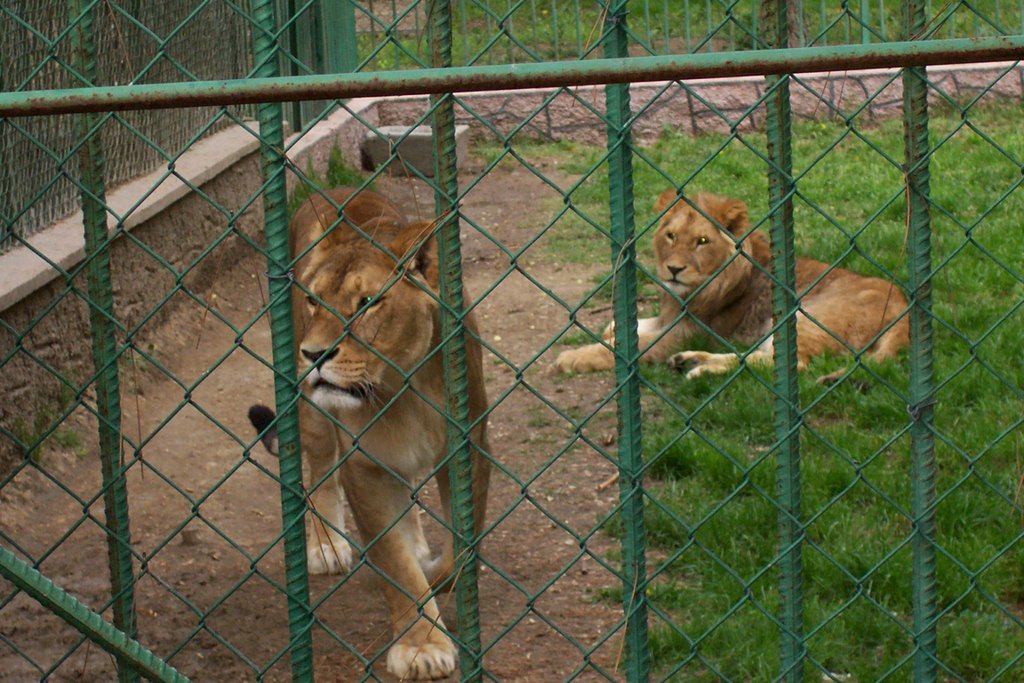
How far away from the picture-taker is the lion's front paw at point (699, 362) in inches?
249

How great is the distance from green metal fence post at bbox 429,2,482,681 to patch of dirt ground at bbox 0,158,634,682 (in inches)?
3.6

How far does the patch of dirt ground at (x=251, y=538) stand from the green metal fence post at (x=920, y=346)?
2.29 ft

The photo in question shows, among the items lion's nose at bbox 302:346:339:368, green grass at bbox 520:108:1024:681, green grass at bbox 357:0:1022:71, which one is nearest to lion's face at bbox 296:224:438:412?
lion's nose at bbox 302:346:339:368

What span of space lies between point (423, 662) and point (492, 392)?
2.50 m

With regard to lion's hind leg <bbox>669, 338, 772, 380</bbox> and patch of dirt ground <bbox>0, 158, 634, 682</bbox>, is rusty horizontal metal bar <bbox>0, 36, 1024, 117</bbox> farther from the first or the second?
lion's hind leg <bbox>669, 338, 772, 380</bbox>

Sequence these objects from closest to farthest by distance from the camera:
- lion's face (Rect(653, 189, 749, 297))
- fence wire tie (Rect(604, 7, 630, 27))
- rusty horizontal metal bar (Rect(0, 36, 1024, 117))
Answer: rusty horizontal metal bar (Rect(0, 36, 1024, 117)) → fence wire tie (Rect(604, 7, 630, 27)) → lion's face (Rect(653, 189, 749, 297))

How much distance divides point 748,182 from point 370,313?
19.7 feet

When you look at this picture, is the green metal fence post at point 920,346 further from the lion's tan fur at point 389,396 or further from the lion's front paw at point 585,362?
the lion's front paw at point 585,362

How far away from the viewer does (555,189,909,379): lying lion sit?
6495mm

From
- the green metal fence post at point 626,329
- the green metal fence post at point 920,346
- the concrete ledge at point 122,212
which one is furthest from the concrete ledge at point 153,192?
the green metal fence post at point 920,346

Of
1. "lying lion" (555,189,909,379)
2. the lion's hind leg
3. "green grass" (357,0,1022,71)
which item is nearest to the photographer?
the lion's hind leg

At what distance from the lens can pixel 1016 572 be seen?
4086 mm

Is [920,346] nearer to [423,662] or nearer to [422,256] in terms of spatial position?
[422,256]

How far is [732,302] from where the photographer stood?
23.6ft
